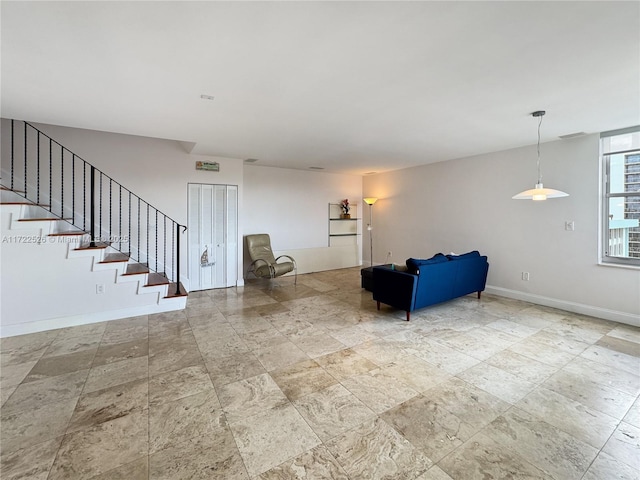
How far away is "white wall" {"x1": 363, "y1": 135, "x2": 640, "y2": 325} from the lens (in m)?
4.07

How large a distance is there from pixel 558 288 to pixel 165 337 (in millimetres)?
5784

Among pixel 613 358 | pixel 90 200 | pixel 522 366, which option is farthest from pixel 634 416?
pixel 90 200

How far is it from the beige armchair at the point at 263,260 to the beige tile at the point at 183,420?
133 inches

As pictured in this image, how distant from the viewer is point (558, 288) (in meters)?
4.47

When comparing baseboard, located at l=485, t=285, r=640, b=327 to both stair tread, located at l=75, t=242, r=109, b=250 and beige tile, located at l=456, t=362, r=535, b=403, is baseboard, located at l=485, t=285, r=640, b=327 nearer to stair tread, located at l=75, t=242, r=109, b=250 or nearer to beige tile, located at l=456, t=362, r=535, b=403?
beige tile, located at l=456, t=362, r=535, b=403

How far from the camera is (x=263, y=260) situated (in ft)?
19.1

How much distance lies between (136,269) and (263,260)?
87.0 inches

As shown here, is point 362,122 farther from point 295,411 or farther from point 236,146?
point 295,411

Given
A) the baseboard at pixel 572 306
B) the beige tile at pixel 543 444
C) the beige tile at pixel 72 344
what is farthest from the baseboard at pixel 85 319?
the baseboard at pixel 572 306

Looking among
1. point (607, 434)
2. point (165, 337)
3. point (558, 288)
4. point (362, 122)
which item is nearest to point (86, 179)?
point (165, 337)

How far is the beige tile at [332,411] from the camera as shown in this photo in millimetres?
1950

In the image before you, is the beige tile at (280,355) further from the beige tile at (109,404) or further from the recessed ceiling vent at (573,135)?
the recessed ceiling vent at (573,135)

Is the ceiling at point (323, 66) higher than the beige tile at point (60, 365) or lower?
higher

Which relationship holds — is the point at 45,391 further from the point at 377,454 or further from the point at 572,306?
the point at 572,306
